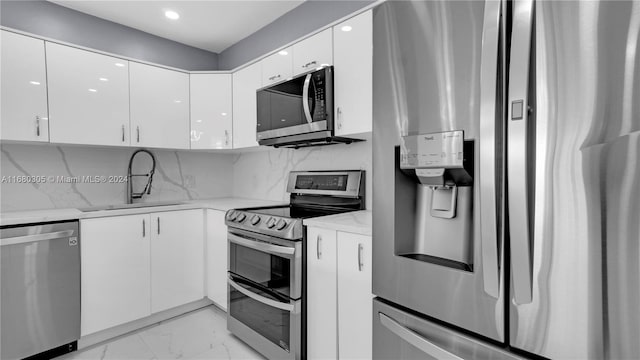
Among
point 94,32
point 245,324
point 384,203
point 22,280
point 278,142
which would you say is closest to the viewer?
point 384,203

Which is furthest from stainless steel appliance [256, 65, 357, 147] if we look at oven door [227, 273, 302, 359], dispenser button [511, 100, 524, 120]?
dispenser button [511, 100, 524, 120]

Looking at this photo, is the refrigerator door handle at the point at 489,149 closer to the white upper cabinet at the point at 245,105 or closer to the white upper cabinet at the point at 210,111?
the white upper cabinet at the point at 245,105

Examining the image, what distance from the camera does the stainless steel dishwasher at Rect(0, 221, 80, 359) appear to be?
74.3 inches

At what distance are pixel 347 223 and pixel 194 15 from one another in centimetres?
232

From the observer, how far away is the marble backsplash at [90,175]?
2.38 metres

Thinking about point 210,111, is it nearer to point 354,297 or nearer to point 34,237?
point 34,237

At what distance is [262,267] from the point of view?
204 cm

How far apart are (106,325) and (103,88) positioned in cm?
177

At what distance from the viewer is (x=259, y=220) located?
2.04m

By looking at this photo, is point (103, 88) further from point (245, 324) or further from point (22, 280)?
point (245, 324)

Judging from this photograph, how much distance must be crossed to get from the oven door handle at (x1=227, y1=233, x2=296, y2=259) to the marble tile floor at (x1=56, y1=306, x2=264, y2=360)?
2.37 feet

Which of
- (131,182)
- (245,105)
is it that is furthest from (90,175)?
(245,105)

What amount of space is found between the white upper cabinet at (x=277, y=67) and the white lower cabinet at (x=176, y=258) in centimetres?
130

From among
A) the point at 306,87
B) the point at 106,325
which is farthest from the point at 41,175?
the point at 306,87
